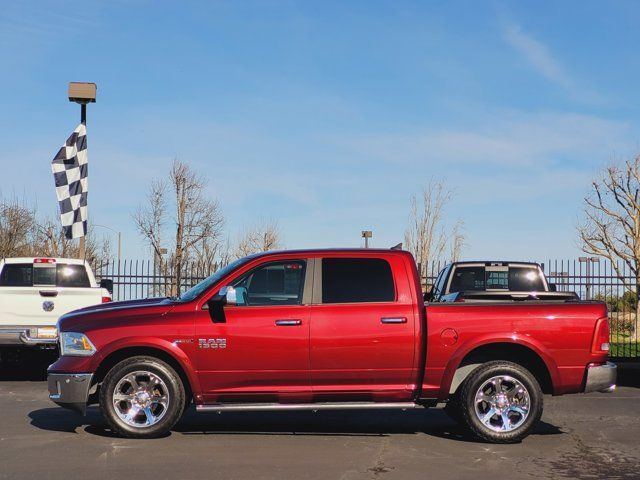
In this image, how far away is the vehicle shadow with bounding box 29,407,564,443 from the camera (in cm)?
843

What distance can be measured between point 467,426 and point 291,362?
1.83 m

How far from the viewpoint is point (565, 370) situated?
7984 millimetres

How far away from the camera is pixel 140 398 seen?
789cm

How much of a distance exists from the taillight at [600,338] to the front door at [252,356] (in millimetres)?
2826

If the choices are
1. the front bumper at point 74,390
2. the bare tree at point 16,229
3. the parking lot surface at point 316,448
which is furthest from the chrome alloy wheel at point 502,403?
the bare tree at point 16,229

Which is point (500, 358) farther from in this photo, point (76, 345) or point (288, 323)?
point (76, 345)

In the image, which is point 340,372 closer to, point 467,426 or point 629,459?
point 467,426

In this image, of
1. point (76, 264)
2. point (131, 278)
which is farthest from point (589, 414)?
point (131, 278)

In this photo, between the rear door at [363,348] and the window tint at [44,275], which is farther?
the window tint at [44,275]

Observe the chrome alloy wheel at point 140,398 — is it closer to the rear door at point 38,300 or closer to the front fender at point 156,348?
the front fender at point 156,348

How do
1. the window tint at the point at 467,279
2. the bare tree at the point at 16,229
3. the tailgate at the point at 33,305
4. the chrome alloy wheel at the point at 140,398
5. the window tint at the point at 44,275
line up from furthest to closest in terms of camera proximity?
the bare tree at the point at 16,229 < the window tint at the point at 467,279 < the window tint at the point at 44,275 < the tailgate at the point at 33,305 < the chrome alloy wheel at the point at 140,398

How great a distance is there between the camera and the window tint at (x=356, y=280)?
811cm

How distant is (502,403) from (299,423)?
2.32 meters

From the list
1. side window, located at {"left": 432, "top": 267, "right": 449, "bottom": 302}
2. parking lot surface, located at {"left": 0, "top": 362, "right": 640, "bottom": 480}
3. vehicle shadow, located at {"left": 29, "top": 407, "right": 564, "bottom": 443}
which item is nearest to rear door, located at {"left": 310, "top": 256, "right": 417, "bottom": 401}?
parking lot surface, located at {"left": 0, "top": 362, "right": 640, "bottom": 480}
